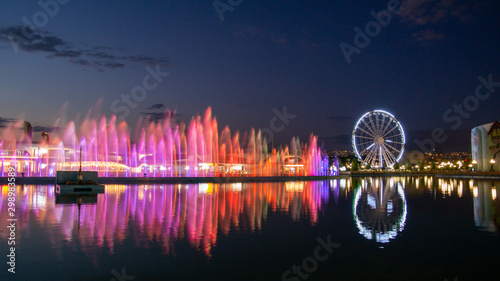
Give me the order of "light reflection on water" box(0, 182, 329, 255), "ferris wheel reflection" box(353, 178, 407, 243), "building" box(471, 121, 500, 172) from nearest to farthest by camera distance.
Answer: "light reflection on water" box(0, 182, 329, 255), "ferris wheel reflection" box(353, 178, 407, 243), "building" box(471, 121, 500, 172)

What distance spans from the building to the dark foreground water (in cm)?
6568

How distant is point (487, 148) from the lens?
80.6 metres

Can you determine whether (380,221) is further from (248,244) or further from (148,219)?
(148,219)

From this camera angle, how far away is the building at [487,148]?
77.4 m

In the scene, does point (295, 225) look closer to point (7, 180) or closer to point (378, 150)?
point (7, 180)

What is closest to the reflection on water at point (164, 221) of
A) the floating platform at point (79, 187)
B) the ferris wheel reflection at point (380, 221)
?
the ferris wheel reflection at point (380, 221)

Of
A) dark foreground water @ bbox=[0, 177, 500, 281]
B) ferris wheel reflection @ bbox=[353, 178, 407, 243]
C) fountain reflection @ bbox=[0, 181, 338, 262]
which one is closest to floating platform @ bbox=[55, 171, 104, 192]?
A: fountain reflection @ bbox=[0, 181, 338, 262]

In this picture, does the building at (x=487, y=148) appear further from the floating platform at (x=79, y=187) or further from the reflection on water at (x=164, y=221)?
the floating platform at (x=79, y=187)

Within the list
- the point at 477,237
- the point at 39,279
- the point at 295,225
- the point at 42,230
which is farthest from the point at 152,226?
the point at 477,237

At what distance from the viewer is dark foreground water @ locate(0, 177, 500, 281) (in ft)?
32.1

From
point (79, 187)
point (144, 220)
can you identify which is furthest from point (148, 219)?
point (79, 187)

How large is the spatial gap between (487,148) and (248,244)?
81314mm

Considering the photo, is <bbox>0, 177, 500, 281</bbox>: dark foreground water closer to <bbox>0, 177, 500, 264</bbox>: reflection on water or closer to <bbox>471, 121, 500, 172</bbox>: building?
<bbox>0, 177, 500, 264</bbox>: reflection on water

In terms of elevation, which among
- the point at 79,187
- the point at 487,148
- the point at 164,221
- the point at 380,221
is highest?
the point at 487,148
